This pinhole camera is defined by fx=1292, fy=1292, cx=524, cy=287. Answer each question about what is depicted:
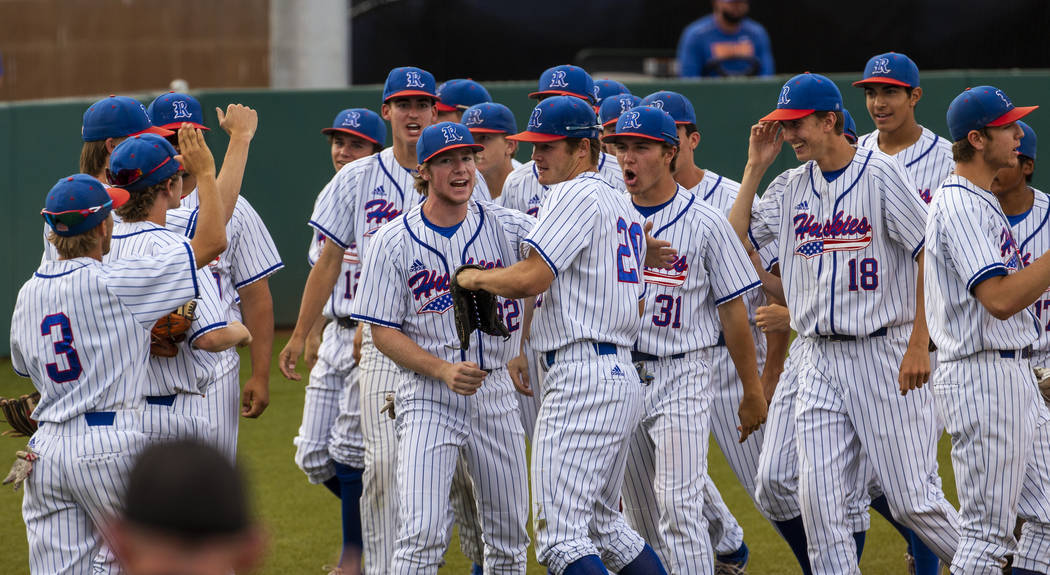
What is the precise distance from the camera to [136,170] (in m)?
4.16

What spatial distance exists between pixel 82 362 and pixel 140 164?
28.9 inches

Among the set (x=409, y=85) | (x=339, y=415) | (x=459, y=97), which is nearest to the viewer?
(x=409, y=85)

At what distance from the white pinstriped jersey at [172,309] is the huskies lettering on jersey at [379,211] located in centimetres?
149

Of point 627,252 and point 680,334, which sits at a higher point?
point 627,252

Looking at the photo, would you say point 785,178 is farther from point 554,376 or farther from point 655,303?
point 554,376

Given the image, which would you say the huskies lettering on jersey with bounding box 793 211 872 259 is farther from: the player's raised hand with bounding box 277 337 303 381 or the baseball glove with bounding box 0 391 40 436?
the baseball glove with bounding box 0 391 40 436

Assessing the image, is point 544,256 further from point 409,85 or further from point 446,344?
point 409,85

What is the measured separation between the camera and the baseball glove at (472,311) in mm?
4434

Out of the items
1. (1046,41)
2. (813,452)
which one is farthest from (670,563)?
(1046,41)

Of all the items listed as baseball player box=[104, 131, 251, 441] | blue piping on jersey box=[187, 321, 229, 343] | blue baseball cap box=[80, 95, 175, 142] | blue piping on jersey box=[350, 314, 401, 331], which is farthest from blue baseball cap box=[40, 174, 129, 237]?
blue piping on jersey box=[350, 314, 401, 331]

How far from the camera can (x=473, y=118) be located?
5852 millimetres

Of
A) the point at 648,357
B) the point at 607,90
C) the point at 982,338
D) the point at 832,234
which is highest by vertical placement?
the point at 607,90

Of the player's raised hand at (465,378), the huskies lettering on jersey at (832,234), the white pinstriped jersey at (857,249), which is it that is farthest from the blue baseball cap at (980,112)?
the player's raised hand at (465,378)

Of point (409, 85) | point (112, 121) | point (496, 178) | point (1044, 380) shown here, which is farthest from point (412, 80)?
point (1044, 380)
